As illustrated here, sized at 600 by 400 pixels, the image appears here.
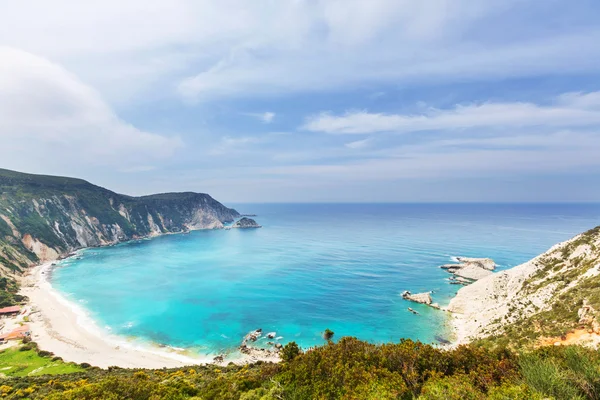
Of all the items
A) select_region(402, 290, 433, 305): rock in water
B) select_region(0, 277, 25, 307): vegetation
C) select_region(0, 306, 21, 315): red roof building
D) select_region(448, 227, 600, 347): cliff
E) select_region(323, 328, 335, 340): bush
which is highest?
select_region(448, 227, 600, 347): cliff

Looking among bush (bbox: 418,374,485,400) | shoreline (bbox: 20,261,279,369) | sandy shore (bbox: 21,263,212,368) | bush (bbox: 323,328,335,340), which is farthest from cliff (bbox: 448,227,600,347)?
sandy shore (bbox: 21,263,212,368)

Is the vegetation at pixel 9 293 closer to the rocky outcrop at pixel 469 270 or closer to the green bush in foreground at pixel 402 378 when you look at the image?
the green bush in foreground at pixel 402 378

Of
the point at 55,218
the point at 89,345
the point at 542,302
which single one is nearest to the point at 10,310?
the point at 89,345

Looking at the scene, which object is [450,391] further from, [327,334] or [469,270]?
[469,270]

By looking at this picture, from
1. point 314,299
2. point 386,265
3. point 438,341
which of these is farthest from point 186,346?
point 386,265

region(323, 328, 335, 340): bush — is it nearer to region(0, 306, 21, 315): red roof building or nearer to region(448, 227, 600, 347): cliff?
region(448, 227, 600, 347): cliff

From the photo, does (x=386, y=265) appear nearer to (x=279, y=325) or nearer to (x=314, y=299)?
(x=314, y=299)
